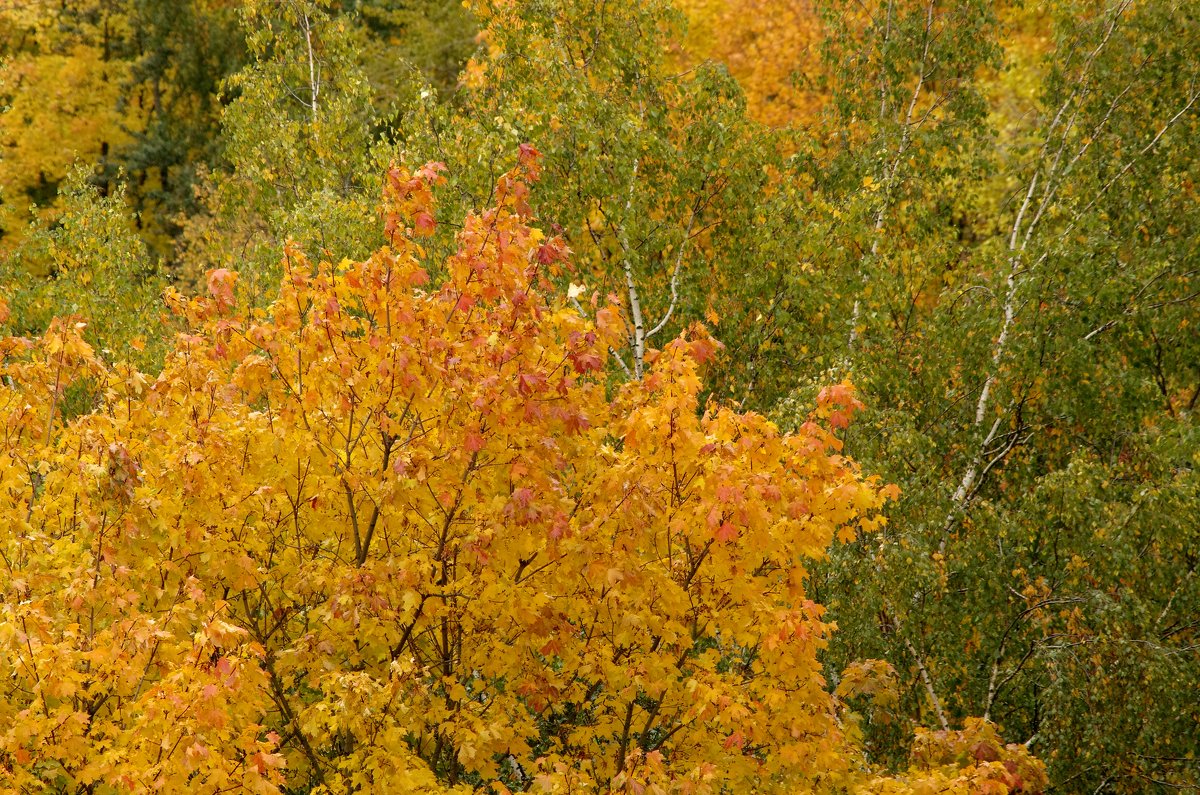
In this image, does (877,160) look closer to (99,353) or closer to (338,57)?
(338,57)

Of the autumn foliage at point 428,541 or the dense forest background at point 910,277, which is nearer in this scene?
the autumn foliage at point 428,541

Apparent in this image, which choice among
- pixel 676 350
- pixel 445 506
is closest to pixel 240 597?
pixel 445 506

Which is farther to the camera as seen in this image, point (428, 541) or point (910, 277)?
point (910, 277)

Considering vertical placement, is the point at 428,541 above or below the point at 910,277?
below

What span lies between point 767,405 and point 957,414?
2.31 m

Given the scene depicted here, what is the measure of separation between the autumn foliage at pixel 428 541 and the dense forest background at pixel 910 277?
883mm

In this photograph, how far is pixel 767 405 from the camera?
15.4m

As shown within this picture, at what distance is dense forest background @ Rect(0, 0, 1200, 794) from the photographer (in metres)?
11.4

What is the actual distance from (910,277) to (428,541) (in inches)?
360

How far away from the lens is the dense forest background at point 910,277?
11.4m

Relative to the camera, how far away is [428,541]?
904 cm

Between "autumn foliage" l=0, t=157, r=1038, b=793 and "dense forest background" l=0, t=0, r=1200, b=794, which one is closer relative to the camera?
"autumn foliage" l=0, t=157, r=1038, b=793

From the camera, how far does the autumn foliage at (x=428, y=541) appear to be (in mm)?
7840

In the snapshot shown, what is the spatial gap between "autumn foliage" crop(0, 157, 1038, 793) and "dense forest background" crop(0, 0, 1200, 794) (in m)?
0.88
